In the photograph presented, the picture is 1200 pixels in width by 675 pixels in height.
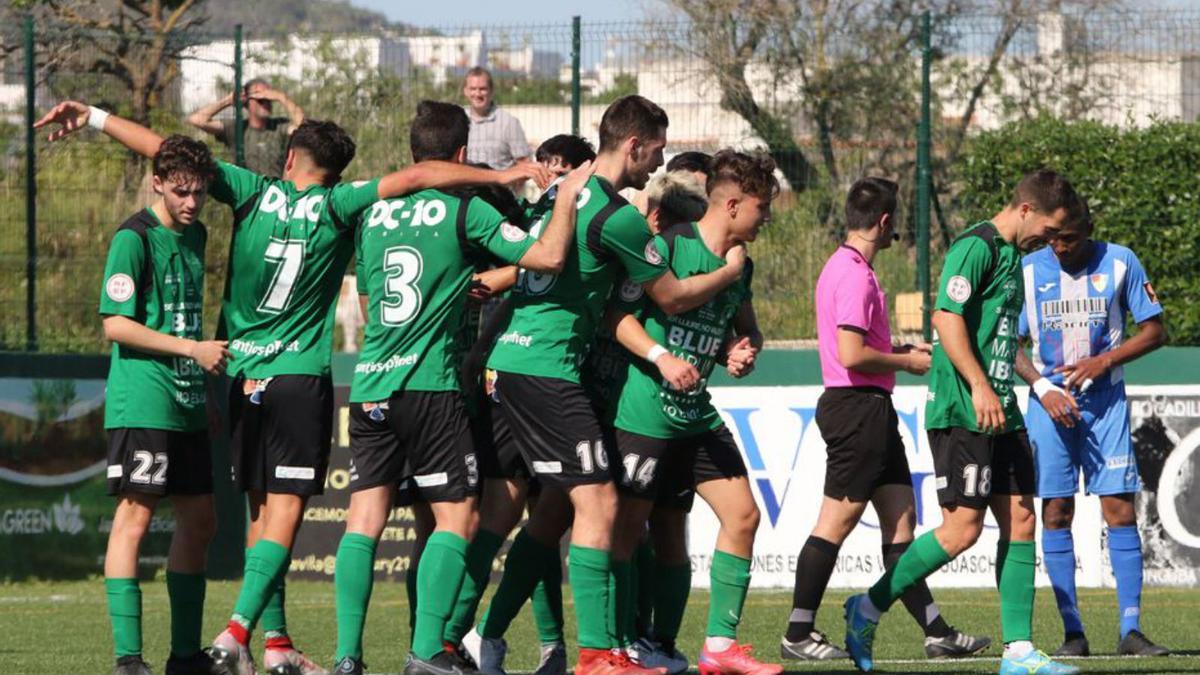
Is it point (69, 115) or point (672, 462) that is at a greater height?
point (69, 115)

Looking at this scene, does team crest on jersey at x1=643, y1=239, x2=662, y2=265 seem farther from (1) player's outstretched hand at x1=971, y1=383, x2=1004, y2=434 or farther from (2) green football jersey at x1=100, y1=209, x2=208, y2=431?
(2) green football jersey at x1=100, y1=209, x2=208, y2=431

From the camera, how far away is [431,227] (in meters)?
7.91

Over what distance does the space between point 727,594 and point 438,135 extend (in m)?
2.23

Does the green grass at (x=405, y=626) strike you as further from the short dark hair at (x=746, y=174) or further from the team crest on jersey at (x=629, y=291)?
the short dark hair at (x=746, y=174)

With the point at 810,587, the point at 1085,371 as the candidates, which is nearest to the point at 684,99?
the point at 1085,371

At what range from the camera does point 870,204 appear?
31.2 feet

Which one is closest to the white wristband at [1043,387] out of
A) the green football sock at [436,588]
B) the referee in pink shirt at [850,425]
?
the referee in pink shirt at [850,425]

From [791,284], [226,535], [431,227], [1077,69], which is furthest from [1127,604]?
[1077,69]

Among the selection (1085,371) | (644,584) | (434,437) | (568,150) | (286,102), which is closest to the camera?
(434,437)

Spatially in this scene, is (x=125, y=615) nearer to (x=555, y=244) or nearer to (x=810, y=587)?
(x=555, y=244)

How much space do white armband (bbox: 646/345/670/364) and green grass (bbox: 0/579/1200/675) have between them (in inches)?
72.2

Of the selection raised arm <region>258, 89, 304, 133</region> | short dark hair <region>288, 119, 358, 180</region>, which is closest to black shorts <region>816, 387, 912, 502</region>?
short dark hair <region>288, 119, 358, 180</region>

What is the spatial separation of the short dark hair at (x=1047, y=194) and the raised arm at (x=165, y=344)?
3462 mm

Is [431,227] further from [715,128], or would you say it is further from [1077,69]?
[1077,69]
